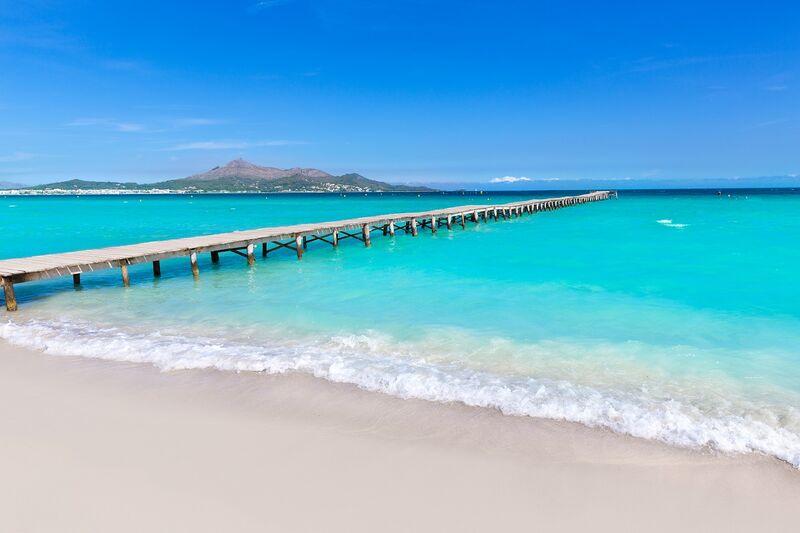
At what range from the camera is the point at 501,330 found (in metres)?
9.43

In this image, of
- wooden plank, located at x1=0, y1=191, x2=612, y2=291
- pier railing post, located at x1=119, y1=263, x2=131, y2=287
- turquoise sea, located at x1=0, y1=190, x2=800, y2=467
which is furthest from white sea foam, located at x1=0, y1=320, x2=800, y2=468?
pier railing post, located at x1=119, y1=263, x2=131, y2=287

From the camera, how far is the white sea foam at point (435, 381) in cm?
501

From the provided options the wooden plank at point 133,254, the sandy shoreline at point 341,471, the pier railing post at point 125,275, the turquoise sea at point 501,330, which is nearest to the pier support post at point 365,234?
the wooden plank at point 133,254

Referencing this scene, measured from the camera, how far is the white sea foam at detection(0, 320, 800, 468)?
5008 millimetres

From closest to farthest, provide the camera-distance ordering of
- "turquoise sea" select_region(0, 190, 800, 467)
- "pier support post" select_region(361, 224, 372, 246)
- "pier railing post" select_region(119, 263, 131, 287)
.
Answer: "turquoise sea" select_region(0, 190, 800, 467)
"pier railing post" select_region(119, 263, 131, 287)
"pier support post" select_region(361, 224, 372, 246)

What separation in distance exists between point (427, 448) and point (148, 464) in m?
2.54

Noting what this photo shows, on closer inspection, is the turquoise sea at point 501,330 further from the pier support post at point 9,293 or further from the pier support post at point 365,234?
the pier support post at point 365,234

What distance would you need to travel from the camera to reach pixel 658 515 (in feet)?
12.2

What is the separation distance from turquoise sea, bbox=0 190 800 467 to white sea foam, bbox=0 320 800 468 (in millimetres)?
25

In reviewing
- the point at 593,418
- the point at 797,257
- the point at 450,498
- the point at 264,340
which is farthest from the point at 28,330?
the point at 797,257

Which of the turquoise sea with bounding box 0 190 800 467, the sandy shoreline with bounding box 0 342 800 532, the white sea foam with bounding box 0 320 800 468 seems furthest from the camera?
the turquoise sea with bounding box 0 190 800 467

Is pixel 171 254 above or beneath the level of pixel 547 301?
above

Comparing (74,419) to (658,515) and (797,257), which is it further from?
(797,257)

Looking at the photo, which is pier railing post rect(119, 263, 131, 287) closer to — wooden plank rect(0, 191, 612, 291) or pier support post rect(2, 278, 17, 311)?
wooden plank rect(0, 191, 612, 291)
